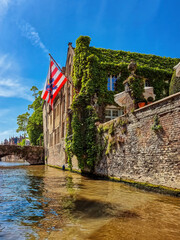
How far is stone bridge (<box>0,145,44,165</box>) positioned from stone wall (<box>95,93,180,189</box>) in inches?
1083

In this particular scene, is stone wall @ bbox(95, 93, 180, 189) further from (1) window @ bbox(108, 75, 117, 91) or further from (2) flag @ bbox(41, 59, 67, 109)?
(2) flag @ bbox(41, 59, 67, 109)

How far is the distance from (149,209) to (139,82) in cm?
661

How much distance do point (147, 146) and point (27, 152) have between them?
31462 millimetres

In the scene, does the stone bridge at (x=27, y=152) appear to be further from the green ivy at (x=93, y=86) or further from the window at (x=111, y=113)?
the window at (x=111, y=113)

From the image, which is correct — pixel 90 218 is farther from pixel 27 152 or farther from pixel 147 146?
pixel 27 152

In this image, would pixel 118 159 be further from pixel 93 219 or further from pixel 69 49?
pixel 69 49

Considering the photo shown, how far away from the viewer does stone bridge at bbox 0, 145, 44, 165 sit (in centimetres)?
3516

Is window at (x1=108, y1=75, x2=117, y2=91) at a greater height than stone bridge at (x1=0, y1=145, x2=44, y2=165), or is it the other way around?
window at (x1=108, y1=75, x2=117, y2=91)

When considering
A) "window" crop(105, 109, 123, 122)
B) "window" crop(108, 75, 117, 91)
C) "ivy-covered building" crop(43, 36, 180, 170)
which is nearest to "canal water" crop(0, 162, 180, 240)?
"ivy-covered building" crop(43, 36, 180, 170)

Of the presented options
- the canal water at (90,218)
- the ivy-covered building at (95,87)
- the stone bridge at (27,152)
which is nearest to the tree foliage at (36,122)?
the stone bridge at (27,152)

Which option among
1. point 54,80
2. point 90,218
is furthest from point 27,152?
point 90,218

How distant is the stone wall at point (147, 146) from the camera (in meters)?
7.15

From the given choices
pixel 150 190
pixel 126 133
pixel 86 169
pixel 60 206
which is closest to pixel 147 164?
pixel 150 190

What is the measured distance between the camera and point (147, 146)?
8.52 m
